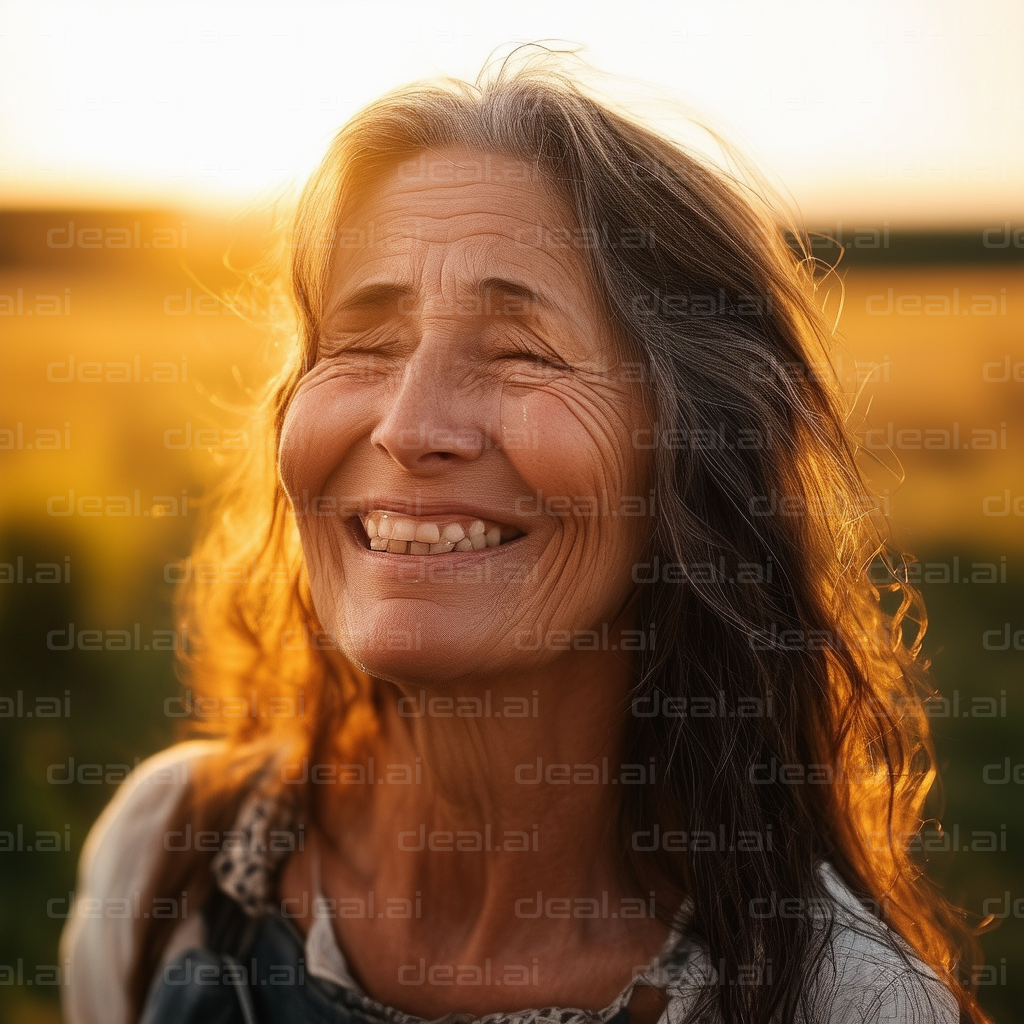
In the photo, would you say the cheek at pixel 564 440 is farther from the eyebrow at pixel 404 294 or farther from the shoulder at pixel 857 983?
the shoulder at pixel 857 983

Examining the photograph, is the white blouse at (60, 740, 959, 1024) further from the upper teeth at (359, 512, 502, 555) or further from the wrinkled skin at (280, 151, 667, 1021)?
the upper teeth at (359, 512, 502, 555)

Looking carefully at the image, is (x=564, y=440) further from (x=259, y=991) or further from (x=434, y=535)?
(x=259, y=991)

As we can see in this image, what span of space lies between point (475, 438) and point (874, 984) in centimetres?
124

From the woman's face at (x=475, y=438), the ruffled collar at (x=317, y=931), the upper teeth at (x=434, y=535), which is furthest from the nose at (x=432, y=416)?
the ruffled collar at (x=317, y=931)

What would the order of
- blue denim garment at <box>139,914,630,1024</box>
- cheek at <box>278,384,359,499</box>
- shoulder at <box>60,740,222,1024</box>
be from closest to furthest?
cheek at <box>278,384,359,499</box> → blue denim garment at <box>139,914,630,1024</box> → shoulder at <box>60,740,222,1024</box>

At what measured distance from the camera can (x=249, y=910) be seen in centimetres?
213

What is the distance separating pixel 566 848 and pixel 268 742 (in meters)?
0.86

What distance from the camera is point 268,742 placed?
2457 mm

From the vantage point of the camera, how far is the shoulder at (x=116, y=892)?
2.28 m

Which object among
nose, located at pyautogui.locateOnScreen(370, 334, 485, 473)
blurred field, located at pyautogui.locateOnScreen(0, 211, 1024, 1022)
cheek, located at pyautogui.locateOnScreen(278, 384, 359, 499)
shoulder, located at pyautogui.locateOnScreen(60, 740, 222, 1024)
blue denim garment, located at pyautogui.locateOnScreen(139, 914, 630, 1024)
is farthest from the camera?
blurred field, located at pyautogui.locateOnScreen(0, 211, 1024, 1022)

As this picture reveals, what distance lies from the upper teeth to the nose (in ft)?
0.35

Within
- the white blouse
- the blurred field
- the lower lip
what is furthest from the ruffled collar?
the blurred field

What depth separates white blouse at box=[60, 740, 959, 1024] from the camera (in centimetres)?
177

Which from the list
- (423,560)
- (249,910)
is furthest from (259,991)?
(423,560)
